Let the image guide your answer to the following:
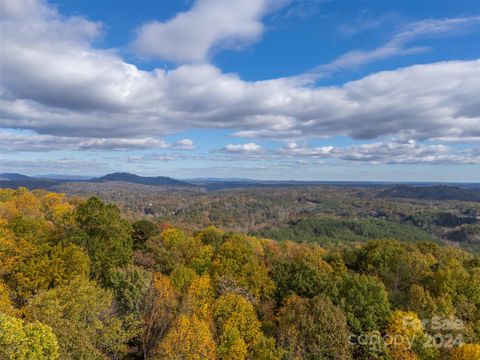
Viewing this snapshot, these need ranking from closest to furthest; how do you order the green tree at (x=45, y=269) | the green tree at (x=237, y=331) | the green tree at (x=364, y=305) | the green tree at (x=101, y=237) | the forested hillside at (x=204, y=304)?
the forested hillside at (x=204, y=304) < the green tree at (x=237, y=331) < the green tree at (x=45, y=269) < the green tree at (x=364, y=305) < the green tree at (x=101, y=237)

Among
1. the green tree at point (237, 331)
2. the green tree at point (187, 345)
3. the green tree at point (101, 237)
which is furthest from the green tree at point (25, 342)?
the green tree at point (101, 237)

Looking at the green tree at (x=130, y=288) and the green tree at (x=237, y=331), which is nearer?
the green tree at (x=237, y=331)

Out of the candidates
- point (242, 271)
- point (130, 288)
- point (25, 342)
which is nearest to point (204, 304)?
point (130, 288)

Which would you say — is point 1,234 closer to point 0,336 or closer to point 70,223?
point 70,223

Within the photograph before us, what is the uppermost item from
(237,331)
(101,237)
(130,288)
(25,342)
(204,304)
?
(101,237)

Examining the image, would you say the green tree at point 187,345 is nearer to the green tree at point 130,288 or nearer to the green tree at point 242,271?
the green tree at point 130,288

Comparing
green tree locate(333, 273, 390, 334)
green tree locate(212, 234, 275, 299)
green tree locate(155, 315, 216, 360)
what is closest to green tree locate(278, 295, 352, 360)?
green tree locate(333, 273, 390, 334)

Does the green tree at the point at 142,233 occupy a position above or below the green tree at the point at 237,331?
above

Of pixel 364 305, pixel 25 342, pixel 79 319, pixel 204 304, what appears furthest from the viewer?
pixel 364 305

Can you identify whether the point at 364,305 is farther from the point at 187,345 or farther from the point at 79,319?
the point at 79,319

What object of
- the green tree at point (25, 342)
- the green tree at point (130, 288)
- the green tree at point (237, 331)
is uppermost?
the green tree at point (25, 342)
